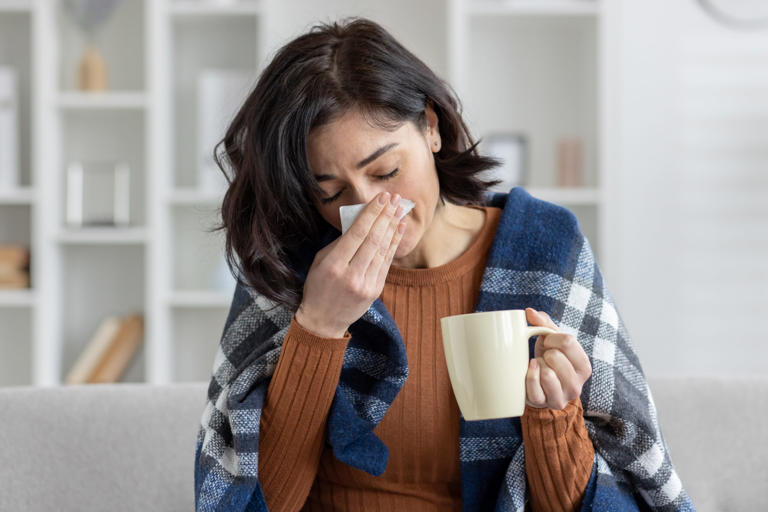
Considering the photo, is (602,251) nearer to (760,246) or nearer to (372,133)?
(760,246)

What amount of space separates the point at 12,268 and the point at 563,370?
2460 millimetres

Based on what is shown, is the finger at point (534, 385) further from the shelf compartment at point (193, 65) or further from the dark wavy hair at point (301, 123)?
the shelf compartment at point (193, 65)

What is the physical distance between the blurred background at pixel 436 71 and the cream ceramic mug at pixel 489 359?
1.95 m

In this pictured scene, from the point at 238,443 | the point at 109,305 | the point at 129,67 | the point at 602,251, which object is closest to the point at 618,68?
the point at 602,251

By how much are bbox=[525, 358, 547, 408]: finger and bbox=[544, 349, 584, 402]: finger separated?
18 mm

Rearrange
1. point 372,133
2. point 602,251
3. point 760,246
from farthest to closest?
point 760,246, point 602,251, point 372,133

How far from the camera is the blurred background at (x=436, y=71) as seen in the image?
286 cm

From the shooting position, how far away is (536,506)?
1155mm

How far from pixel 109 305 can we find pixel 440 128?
2.16m

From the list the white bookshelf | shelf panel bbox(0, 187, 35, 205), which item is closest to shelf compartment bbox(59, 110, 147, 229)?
the white bookshelf

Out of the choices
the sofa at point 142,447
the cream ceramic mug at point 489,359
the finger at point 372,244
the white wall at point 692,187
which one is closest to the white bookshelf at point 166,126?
the white wall at point 692,187

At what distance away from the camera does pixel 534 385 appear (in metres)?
0.96

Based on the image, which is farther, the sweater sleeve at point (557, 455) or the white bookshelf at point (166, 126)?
the white bookshelf at point (166, 126)

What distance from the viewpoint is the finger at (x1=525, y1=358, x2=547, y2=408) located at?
0.95 metres
